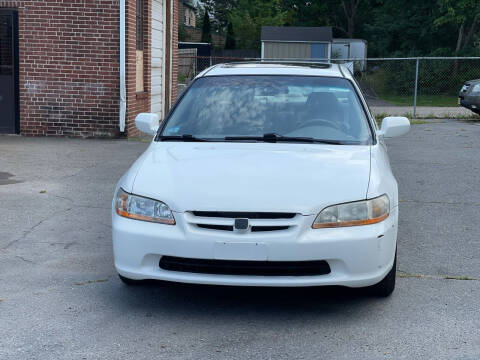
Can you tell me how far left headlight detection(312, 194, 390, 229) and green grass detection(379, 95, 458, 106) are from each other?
2692 cm

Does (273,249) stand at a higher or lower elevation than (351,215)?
lower

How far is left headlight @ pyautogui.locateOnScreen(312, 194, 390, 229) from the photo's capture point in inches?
178

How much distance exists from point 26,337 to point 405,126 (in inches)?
138

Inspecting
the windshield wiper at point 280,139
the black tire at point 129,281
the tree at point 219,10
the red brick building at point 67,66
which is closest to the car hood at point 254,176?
the windshield wiper at point 280,139

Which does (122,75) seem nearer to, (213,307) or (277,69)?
(277,69)

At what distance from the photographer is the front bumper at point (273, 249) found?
14.5 feet

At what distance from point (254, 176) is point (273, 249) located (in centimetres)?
56

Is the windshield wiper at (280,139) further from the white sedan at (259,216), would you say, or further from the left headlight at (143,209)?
the left headlight at (143,209)

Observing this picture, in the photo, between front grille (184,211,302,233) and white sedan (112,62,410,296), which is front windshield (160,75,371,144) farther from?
front grille (184,211,302,233)

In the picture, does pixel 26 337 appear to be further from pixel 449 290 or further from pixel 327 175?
pixel 449 290

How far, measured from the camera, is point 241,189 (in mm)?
4598

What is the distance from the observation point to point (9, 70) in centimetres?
1439

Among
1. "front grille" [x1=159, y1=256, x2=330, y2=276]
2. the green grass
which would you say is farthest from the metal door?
the green grass

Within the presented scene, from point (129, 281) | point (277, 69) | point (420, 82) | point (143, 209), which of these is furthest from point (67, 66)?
point (420, 82)
